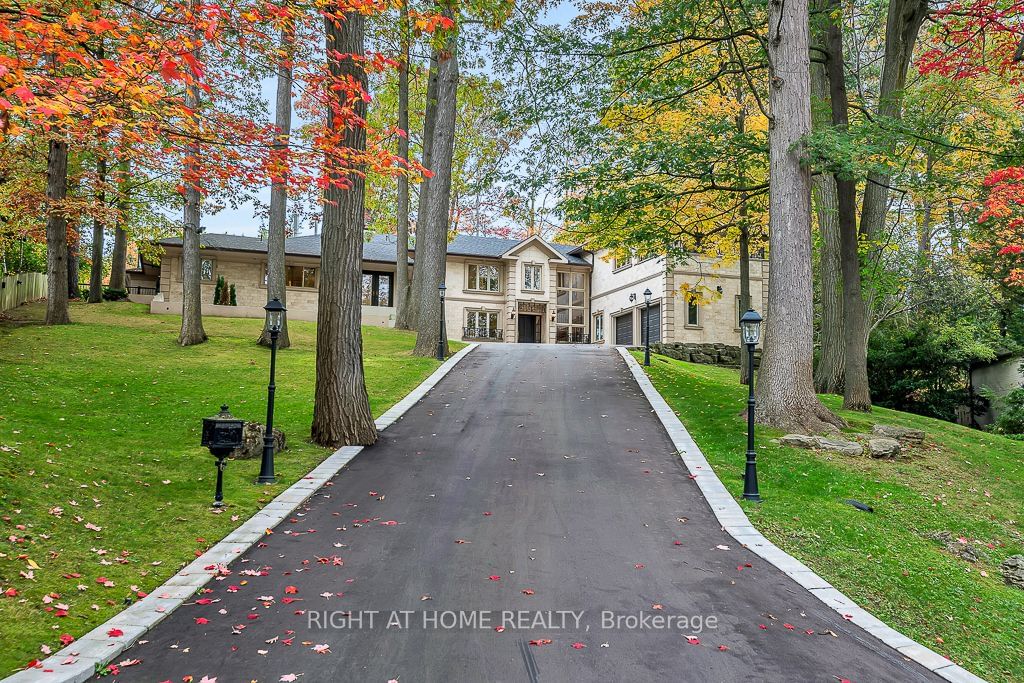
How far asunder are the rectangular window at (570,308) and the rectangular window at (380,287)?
9.05m

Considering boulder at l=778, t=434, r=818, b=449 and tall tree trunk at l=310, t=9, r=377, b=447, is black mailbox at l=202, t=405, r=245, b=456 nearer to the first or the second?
tall tree trunk at l=310, t=9, r=377, b=447

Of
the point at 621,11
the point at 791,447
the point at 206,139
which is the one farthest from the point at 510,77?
the point at 791,447

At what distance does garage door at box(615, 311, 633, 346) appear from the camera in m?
31.5

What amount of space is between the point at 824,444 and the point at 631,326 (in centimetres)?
2137

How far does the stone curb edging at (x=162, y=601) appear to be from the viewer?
391 centimetres

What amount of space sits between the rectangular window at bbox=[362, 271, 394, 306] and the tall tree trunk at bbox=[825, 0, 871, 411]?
24.2m

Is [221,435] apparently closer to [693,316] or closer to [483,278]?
[693,316]

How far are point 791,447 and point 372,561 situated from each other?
7139mm

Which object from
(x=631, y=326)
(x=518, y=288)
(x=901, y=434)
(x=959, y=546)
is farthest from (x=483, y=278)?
(x=959, y=546)

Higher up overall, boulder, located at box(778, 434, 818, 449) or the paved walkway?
boulder, located at box(778, 434, 818, 449)

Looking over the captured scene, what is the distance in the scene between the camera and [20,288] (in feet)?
81.7

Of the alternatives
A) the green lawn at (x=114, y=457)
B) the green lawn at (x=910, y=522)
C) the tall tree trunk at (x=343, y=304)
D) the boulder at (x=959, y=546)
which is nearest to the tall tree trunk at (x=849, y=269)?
the green lawn at (x=910, y=522)

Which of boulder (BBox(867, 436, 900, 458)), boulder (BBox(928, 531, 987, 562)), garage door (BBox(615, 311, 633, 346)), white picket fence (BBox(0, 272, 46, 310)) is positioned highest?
white picket fence (BBox(0, 272, 46, 310))

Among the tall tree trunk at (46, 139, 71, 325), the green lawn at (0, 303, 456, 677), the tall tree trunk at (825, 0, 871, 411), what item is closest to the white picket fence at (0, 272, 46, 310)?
the green lawn at (0, 303, 456, 677)
